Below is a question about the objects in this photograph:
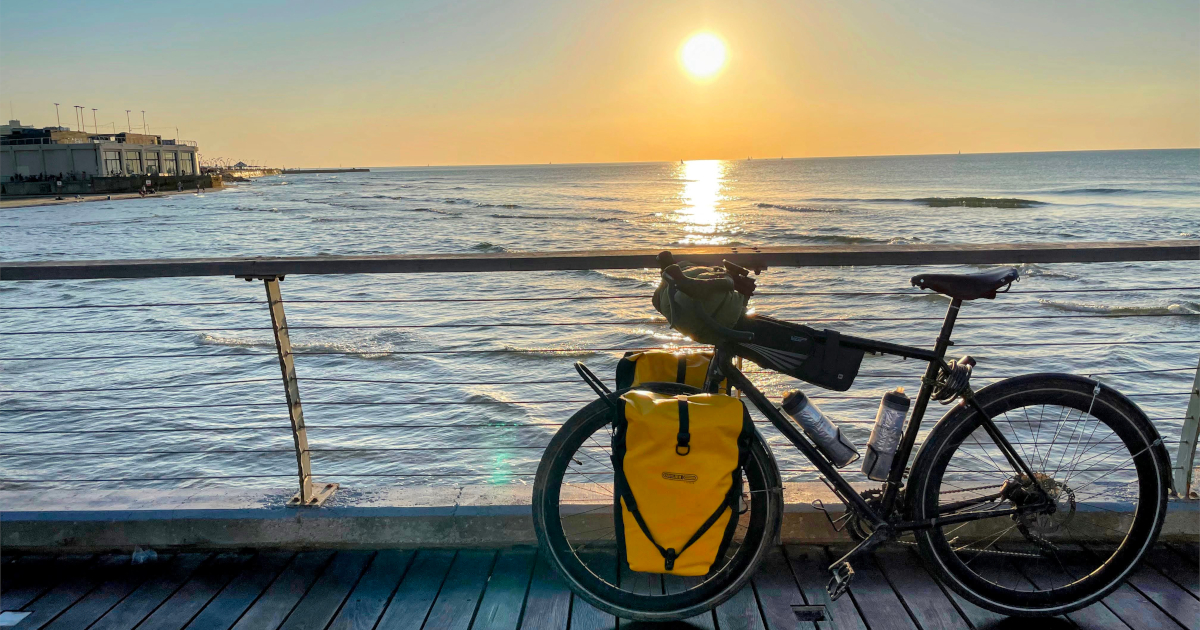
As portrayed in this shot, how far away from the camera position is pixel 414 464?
18.0 ft

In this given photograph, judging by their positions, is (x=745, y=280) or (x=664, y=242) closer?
(x=745, y=280)

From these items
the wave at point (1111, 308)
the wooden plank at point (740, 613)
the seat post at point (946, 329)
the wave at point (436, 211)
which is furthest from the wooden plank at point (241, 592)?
the wave at point (436, 211)

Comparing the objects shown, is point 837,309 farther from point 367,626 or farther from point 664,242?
point 664,242

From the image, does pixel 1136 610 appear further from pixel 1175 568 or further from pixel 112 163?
pixel 112 163

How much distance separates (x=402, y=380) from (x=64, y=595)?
4.05 meters

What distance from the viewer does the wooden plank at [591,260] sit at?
7.77ft

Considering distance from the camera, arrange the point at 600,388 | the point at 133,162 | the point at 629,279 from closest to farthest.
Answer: the point at 600,388
the point at 629,279
the point at 133,162

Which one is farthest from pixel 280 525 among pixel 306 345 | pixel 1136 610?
pixel 306 345

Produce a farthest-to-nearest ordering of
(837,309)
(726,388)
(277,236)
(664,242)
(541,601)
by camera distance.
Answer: (277,236) → (664,242) → (837,309) → (541,601) → (726,388)

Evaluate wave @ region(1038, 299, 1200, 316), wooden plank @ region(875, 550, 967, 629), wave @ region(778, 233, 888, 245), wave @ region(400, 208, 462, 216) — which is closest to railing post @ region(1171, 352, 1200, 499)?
wooden plank @ region(875, 550, 967, 629)

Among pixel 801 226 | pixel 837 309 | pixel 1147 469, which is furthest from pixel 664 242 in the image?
pixel 1147 469

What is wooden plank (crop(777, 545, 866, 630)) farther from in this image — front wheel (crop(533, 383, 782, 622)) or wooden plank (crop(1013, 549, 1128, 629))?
wooden plank (crop(1013, 549, 1128, 629))

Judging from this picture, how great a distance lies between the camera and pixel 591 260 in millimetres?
2404

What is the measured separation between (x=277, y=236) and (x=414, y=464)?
1029 inches
